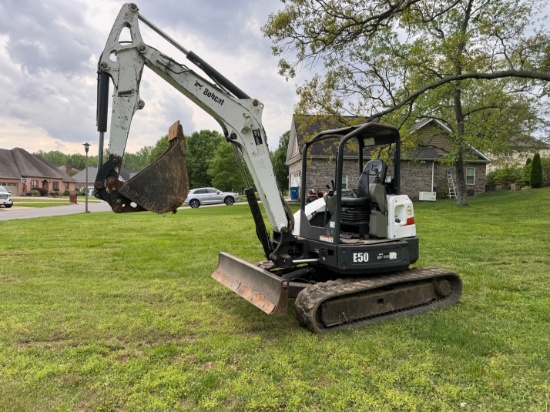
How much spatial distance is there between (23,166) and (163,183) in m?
67.8

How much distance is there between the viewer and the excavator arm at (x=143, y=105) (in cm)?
409

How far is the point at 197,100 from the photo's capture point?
4.55 m

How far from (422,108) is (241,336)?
54.1 feet

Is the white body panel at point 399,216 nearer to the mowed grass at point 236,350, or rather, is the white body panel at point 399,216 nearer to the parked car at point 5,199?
the mowed grass at point 236,350

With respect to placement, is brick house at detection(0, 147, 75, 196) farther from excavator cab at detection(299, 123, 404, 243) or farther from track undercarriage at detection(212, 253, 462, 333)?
excavator cab at detection(299, 123, 404, 243)

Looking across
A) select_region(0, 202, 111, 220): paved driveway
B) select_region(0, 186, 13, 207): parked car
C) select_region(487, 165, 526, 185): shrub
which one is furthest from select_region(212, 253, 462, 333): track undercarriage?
select_region(487, 165, 526, 185): shrub

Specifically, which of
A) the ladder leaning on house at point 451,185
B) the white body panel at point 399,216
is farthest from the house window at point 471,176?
the white body panel at point 399,216

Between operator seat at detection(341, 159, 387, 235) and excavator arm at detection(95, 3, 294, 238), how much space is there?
5.24ft

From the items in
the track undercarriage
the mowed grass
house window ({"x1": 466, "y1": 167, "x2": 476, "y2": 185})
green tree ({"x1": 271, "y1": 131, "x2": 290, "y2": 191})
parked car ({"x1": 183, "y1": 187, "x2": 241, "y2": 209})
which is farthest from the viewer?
green tree ({"x1": 271, "y1": 131, "x2": 290, "y2": 191})

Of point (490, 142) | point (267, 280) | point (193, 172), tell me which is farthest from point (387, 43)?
point (193, 172)

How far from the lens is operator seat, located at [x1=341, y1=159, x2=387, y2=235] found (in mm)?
5207

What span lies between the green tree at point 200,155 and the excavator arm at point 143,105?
53062 mm

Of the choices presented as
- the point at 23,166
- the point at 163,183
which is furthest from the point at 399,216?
the point at 23,166

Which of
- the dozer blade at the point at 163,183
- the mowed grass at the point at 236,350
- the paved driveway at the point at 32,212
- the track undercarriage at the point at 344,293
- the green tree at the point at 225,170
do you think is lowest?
the mowed grass at the point at 236,350
